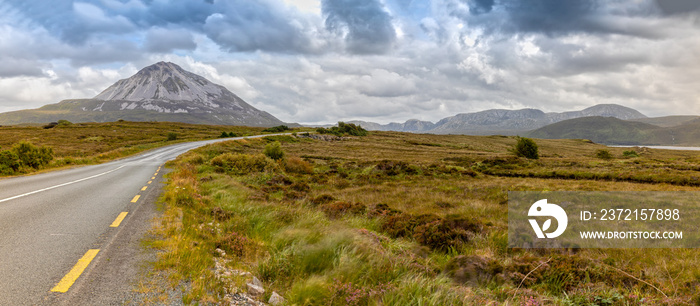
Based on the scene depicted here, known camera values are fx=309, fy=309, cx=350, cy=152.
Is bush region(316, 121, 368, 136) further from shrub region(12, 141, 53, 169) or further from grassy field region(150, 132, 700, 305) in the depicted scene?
grassy field region(150, 132, 700, 305)

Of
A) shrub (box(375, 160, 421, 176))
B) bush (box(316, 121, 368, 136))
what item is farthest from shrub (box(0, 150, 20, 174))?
bush (box(316, 121, 368, 136))

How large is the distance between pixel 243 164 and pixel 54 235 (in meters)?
16.8

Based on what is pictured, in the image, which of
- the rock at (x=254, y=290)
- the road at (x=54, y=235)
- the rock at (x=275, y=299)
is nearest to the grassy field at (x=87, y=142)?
the road at (x=54, y=235)

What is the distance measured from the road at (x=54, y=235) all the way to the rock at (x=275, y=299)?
8.60ft

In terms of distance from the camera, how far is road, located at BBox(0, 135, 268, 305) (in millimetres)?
4270

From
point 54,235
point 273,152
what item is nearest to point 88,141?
point 273,152

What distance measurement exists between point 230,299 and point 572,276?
5.51m

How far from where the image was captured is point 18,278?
4426mm

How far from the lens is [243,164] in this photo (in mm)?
23188

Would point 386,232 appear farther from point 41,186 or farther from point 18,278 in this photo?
point 41,186

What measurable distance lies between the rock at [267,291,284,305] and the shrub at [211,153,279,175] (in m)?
18.1

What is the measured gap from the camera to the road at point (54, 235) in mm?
4270

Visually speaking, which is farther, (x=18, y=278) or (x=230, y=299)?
(x=18, y=278)

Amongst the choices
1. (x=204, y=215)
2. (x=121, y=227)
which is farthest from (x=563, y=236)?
(x=121, y=227)
